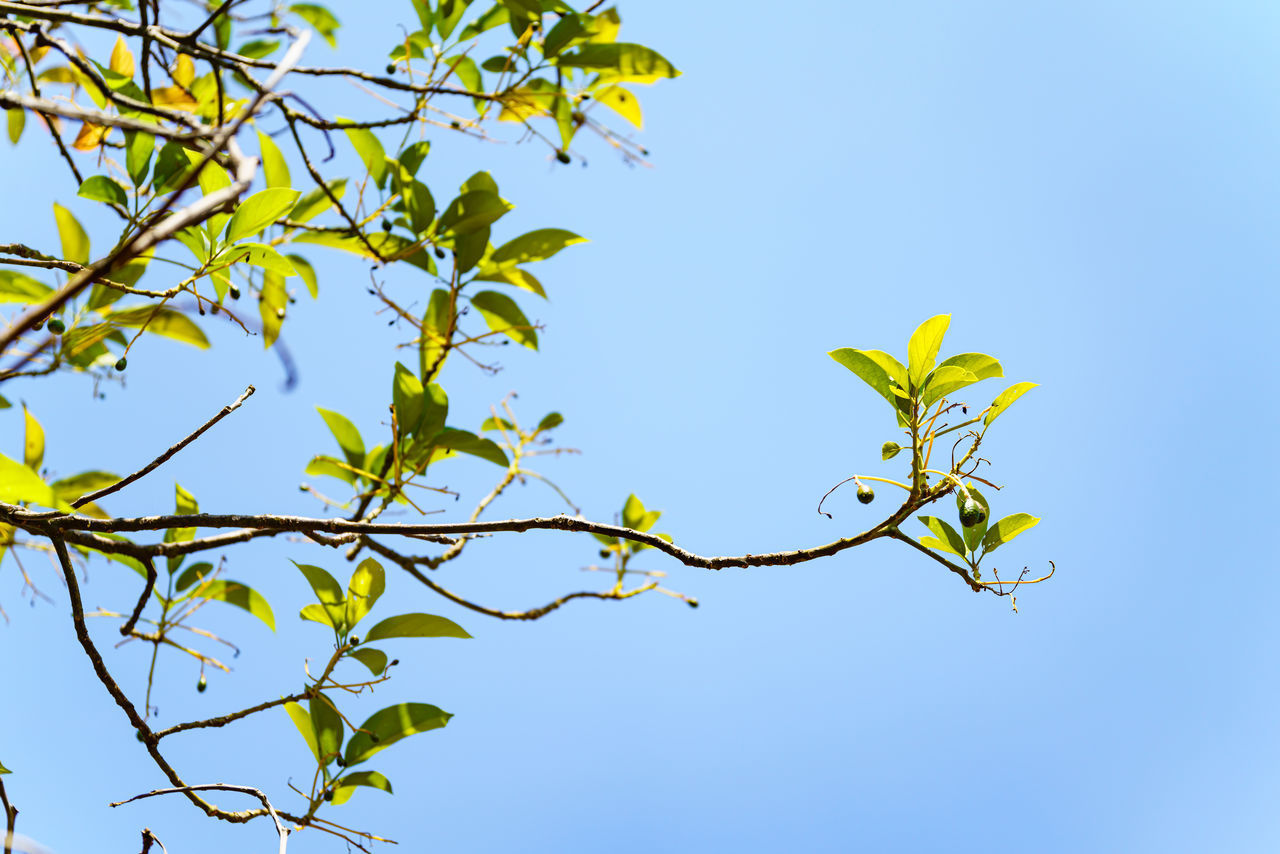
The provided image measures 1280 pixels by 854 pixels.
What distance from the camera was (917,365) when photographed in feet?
3.11

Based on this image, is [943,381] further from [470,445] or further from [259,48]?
[259,48]

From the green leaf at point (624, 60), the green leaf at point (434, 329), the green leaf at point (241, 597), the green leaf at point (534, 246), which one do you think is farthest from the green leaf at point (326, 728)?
the green leaf at point (624, 60)

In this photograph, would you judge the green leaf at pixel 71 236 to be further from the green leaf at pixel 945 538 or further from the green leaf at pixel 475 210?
the green leaf at pixel 945 538

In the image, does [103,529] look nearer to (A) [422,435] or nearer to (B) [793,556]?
(A) [422,435]

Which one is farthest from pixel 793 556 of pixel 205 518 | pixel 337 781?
pixel 337 781

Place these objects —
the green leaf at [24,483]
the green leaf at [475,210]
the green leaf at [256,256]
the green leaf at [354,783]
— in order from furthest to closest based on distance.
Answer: the green leaf at [475,210], the green leaf at [354,783], the green leaf at [256,256], the green leaf at [24,483]

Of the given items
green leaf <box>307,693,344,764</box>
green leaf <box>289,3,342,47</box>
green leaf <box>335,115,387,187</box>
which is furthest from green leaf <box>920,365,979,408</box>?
green leaf <box>289,3,342,47</box>

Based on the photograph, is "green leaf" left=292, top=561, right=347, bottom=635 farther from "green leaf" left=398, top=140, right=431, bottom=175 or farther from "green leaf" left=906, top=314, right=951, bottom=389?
"green leaf" left=906, top=314, right=951, bottom=389

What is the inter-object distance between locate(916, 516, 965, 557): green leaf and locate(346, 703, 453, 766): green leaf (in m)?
0.80

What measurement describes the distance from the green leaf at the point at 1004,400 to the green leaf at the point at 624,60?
863mm

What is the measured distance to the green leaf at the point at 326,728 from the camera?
4.22ft

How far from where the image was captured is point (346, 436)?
58.5 inches

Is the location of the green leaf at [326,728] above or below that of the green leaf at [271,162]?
below

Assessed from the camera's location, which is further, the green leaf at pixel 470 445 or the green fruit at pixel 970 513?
the green leaf at pixel 470 445
